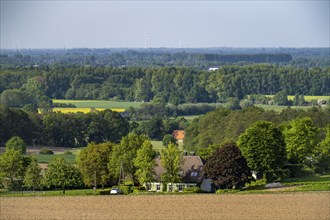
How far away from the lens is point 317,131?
53.2 m

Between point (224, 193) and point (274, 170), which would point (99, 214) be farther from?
point (274, 170)

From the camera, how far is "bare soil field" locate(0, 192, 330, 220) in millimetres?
35000

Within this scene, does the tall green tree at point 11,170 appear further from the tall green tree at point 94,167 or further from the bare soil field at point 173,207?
the bare soil field at point 173,207

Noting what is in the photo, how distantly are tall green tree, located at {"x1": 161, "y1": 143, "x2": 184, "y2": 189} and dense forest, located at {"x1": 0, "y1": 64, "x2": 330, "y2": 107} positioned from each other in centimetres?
6467

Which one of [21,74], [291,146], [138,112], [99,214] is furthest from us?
[21,74]

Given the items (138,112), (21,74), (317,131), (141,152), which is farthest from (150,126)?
(21,74)

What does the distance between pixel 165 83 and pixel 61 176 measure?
80.0 m

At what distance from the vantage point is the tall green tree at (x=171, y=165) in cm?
4594

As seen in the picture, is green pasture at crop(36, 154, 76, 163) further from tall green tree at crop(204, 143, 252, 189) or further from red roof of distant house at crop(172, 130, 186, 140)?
red roof of distant house at crop(172, 130, 186, 140)

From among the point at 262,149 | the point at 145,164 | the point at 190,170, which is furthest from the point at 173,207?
the point at 262,149

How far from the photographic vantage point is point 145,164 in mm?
46094

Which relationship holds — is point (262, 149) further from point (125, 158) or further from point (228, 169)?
point (125, 158)

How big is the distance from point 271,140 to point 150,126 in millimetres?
28803

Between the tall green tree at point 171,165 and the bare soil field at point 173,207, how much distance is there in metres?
3.94
